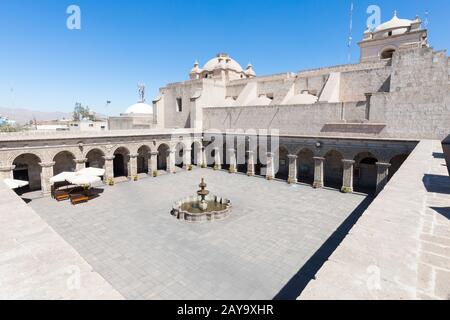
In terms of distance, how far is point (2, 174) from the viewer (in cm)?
1633

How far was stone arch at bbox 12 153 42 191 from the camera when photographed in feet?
63.8

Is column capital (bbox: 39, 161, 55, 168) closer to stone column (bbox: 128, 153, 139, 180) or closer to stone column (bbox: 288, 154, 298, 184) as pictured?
stone column (bbox: 128, 153, 139, 180)

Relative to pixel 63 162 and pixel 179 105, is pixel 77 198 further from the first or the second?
pixel 179 105

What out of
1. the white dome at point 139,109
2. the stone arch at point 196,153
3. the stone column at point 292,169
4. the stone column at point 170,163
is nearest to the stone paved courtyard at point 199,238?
the stone column at point 292,169

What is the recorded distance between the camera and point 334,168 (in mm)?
22531

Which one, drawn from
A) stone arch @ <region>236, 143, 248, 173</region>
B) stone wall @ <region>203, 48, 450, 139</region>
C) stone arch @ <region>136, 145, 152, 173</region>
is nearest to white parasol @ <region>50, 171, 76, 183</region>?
stone arch @ <region>136, 145, 152, 173</region>

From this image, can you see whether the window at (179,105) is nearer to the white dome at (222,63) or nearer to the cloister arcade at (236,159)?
the cloister arcade at (236,159)

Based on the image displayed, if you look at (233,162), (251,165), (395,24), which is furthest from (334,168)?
(395,24)

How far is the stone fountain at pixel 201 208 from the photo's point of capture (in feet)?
44.4

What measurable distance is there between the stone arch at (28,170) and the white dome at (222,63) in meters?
25.4

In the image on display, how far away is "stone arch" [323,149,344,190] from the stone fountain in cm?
1096
